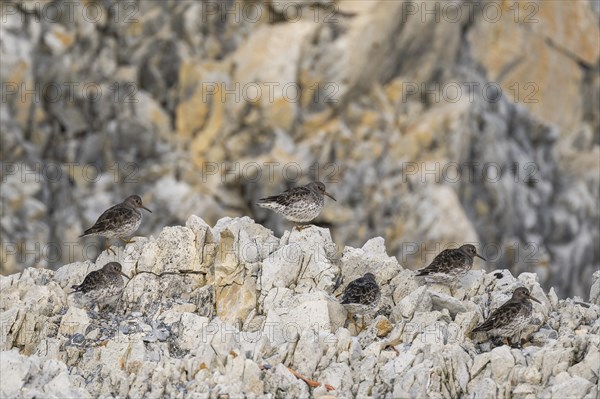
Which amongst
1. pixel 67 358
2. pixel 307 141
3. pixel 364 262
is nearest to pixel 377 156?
pixel 307 141

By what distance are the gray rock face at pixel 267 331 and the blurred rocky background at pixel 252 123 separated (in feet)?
117

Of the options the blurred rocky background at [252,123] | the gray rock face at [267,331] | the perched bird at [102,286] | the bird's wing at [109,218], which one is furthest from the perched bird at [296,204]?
the blurred rocky background at [252,123]

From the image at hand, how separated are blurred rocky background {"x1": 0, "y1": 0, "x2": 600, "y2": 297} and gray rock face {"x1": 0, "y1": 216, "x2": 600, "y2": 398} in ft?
117

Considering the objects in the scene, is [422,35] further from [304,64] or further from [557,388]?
[557,388]

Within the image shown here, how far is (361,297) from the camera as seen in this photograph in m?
26.6

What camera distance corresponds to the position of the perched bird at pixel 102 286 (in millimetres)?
27359

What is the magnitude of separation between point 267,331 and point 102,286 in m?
4.16

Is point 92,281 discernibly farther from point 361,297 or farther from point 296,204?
point 296,204

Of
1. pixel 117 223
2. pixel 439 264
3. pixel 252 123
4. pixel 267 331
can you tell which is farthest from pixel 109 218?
pixel 252 123

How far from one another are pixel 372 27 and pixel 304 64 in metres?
4.47

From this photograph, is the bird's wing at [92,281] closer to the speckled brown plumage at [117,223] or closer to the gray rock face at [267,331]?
the gray rock face at [267,331]

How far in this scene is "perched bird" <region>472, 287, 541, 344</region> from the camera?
25.9 meters

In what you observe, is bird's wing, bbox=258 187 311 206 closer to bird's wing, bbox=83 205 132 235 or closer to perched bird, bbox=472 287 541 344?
bird's wing, bbox=83 205 132 235

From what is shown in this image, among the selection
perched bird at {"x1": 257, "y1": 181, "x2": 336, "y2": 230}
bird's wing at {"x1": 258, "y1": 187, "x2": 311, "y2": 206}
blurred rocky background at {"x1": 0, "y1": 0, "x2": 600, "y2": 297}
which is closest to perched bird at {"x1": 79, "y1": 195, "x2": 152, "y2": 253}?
perched bird at {"x1": 257, "y1": 181, "x2": 336, "y2": 230}
